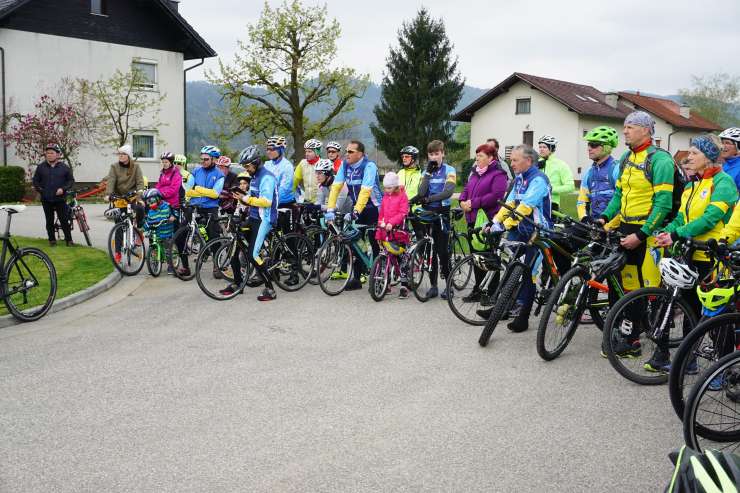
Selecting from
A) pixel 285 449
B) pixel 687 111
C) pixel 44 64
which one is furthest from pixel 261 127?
pixel 687 111

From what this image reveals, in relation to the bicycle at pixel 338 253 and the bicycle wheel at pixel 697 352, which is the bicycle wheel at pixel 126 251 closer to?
the bicycle at pixel 338 253

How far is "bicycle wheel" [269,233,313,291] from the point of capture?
10.0 metres

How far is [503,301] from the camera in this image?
22.2 feet

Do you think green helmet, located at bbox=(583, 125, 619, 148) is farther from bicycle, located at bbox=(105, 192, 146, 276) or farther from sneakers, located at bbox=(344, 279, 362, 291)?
bicycle, located at bbox=(105, 192, 146, 276)

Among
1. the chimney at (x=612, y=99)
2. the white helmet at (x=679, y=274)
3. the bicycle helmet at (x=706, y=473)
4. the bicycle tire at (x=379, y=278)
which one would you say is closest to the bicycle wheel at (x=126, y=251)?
the bicycle tire at (x=379, y=278)

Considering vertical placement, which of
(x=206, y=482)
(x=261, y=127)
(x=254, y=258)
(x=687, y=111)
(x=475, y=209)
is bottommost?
(x=206, y=482)

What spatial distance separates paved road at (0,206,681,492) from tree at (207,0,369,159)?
109 feet

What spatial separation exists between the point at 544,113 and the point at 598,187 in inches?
1876

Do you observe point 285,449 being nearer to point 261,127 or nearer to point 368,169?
point 368,169

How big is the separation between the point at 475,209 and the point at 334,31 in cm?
3309

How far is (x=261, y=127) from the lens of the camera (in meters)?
40.0

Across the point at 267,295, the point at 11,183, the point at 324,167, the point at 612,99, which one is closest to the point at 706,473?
the point at 267,295

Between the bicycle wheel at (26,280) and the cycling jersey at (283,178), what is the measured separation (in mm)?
3623

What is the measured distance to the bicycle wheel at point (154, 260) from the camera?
11164mm
